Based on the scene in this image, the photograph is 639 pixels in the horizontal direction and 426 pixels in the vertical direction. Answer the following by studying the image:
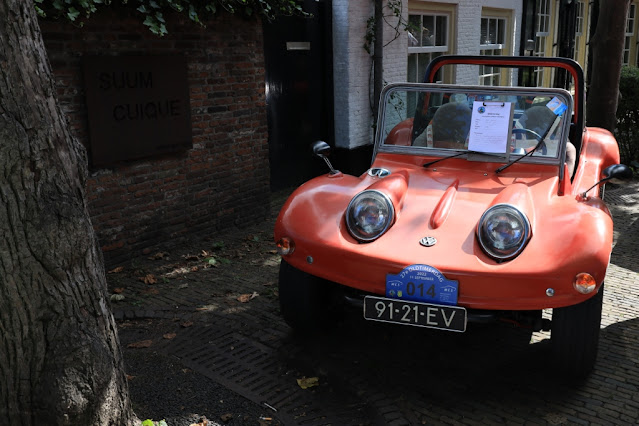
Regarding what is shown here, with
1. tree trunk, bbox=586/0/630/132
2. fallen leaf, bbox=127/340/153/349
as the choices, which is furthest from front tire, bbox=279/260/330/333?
tree trunk, bbox=586/0/630/132

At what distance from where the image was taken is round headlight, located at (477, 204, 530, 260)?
11.2ft

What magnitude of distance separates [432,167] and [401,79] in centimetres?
554

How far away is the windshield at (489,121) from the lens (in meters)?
4.41

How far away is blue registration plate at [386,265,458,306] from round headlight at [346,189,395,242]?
13.9 inches

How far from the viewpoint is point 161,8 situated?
5.69 metres

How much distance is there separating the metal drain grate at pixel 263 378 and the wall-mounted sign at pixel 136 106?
210cm

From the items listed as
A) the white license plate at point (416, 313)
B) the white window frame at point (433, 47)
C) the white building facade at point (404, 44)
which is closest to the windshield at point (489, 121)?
the white license plate at point (416, 313)

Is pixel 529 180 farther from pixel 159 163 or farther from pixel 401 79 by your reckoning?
pixel 401 79

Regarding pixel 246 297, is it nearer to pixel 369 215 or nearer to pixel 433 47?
pixel 369 215

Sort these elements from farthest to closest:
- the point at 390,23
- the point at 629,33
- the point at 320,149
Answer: the point at 629,33 → the point at 390,23 → the point at 320,149

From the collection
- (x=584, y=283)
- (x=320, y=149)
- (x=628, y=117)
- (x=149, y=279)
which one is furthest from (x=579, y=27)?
(x=584, y=283)

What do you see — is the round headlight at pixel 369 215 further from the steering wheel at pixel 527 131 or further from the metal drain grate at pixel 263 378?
the steering wheel at pixel 527 131

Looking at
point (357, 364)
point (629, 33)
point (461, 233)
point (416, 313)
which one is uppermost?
point (629, 33)

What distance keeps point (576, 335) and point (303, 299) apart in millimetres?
1643
